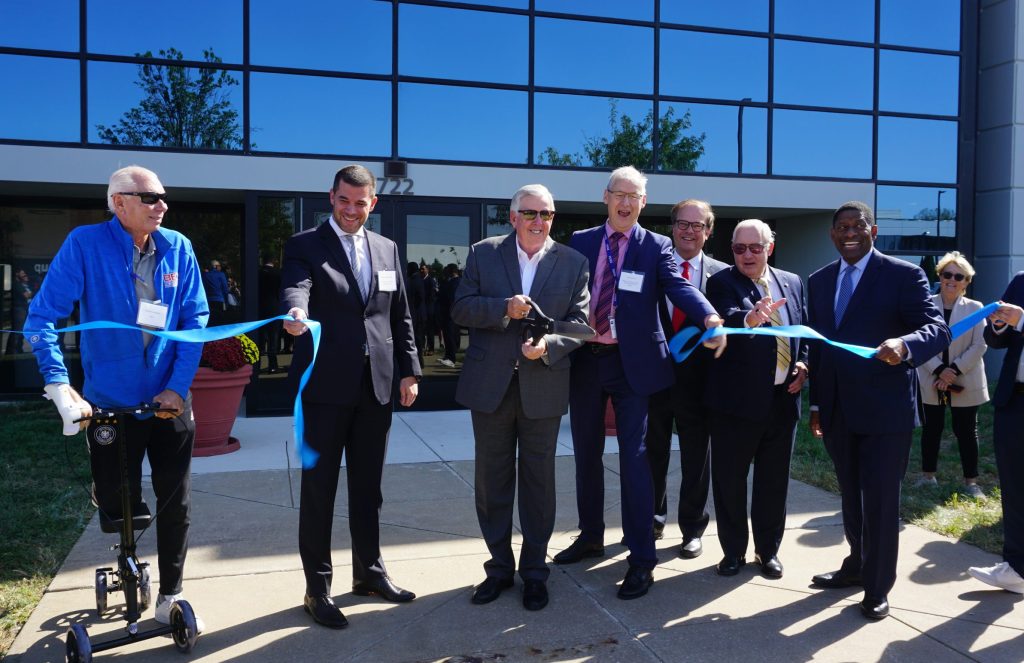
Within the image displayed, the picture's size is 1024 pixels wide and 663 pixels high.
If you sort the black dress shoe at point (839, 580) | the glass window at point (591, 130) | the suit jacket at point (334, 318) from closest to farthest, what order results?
the suit jacket at point (334, 318), the black dress shoe at point (839, 580), the glass window at point (591, 130)

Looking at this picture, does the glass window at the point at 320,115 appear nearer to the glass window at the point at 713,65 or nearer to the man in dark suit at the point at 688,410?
the glass window at the point at 713,65

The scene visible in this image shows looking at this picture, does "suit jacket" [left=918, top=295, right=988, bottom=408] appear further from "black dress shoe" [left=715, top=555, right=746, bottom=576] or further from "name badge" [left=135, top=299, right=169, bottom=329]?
"name badge" [left=135, top=299, right=169, bottom=329]

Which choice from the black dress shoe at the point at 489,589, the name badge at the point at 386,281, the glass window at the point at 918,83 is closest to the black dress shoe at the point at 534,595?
the black dress shoe at the point at 489,589

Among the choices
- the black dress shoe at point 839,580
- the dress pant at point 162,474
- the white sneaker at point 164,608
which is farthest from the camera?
the black dress shoe at point 839,580

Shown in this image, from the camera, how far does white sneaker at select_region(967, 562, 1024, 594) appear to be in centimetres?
414

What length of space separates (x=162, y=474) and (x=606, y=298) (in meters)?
2.32

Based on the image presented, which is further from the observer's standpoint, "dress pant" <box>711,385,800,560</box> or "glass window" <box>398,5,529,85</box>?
"glass window" <box>398,5,529,85</box>

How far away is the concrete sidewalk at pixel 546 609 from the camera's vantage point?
11.4ft

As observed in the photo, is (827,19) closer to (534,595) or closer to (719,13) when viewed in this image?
(719,13)

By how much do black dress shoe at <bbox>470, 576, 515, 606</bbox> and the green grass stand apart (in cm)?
205

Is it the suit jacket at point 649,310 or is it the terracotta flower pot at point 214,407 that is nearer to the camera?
the suit jacket at point 649,310

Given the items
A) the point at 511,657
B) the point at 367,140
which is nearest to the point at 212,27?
the point at 367,140

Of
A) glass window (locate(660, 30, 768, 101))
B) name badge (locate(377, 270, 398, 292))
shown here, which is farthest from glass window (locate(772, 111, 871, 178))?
name badge (locate(377, 270, 398, 292))

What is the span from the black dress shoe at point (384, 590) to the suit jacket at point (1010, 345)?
3.14 m
